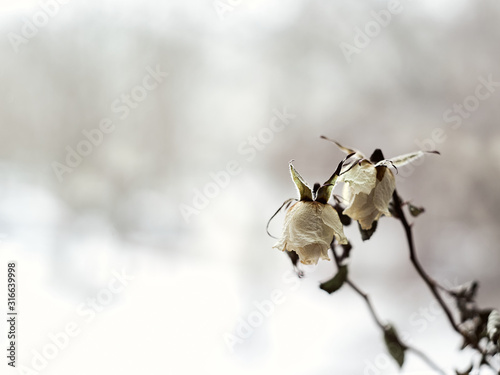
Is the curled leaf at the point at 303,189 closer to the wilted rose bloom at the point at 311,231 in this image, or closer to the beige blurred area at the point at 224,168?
the wilted rose bloom at the point at 311,231

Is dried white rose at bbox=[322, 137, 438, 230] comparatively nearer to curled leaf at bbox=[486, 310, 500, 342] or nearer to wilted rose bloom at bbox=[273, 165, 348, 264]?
wilted rose bloom at bbox=[273, 165, 348, 264]

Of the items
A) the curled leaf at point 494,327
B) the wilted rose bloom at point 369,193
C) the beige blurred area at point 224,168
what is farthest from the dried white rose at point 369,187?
the beige blurred area at point 224,168

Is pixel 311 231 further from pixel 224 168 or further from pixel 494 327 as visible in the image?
pixel 224 168

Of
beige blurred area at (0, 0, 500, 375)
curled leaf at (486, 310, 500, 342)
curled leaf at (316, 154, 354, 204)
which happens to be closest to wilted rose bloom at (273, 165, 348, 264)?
curled leaf at (316, 154, 354, 204)

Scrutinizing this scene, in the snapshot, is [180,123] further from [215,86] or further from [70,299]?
[70,299]

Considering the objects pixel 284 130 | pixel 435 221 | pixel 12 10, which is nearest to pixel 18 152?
pixel 12 10

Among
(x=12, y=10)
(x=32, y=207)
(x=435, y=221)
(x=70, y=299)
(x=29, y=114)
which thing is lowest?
(x=435, y=221)
